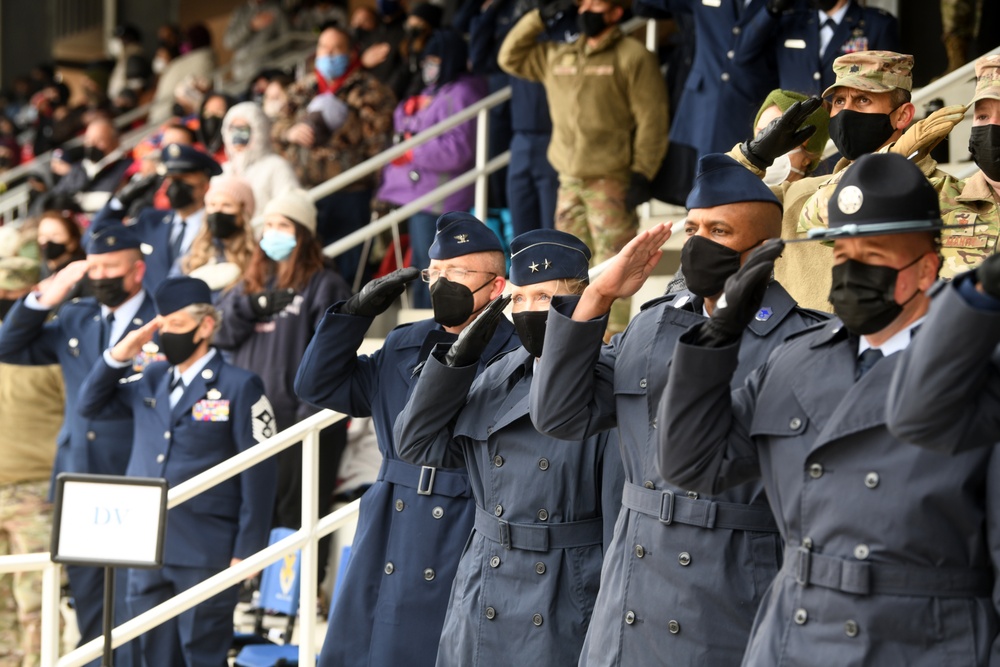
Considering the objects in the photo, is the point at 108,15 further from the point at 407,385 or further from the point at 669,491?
the point at 669,491

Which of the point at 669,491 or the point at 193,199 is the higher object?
the point at 193,199

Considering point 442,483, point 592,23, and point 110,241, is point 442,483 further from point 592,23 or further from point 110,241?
point 592,23

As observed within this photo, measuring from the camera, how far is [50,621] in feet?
13.8

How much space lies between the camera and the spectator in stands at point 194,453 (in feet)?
17.0

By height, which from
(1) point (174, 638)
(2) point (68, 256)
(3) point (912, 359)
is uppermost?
(2) point (68, 256)

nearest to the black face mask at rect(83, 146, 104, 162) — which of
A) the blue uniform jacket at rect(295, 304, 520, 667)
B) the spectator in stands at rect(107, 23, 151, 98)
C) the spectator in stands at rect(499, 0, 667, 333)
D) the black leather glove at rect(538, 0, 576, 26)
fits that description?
the spectator in stands at rect(107, 23, 151, 98)

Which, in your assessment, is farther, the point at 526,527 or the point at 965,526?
the point at 526,527

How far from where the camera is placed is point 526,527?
3.37 meters

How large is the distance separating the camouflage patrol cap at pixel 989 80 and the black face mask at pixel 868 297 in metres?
1.34

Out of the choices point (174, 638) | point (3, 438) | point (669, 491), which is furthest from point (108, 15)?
point (669, 491)

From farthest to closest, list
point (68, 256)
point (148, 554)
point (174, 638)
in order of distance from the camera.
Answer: point (68, 256), point (174, 638), point (148, 554)

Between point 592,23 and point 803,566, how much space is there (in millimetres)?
4309

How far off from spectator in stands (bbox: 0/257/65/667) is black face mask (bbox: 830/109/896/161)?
359 centimetres

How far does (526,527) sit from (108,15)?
1335 cm
